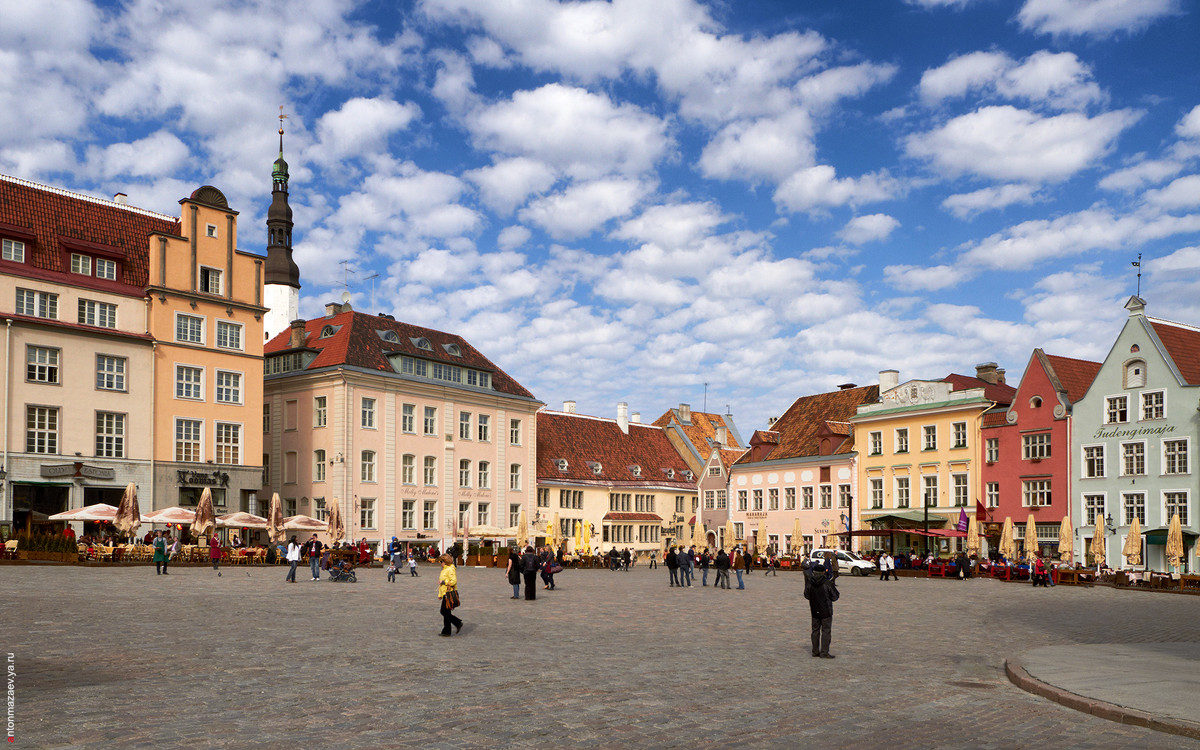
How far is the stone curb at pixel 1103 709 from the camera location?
35.4ft

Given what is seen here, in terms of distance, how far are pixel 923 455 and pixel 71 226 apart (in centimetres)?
4850

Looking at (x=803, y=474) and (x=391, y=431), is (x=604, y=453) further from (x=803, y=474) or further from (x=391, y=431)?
(x=391, y=431)

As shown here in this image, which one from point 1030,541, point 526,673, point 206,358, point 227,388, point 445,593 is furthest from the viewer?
point 227,388

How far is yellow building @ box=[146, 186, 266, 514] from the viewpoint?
177ft

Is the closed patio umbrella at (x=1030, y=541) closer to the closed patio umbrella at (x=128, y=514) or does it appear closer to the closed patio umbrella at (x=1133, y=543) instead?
the closed patio umbrella at (x=1133, y=543)

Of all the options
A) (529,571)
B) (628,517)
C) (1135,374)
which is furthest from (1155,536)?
(628,517)

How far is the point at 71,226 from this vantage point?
53000mm

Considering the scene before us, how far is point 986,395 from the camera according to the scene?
206 feet

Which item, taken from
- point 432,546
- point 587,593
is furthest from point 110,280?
point 587,593

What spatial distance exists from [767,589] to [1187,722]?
2860 centimetres

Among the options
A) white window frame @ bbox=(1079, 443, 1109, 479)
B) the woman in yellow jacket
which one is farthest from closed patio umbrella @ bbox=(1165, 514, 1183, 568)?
the woman in yellow jacket

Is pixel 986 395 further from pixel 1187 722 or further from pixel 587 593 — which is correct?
pixel 1187 722

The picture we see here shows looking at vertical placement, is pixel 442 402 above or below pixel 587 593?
above

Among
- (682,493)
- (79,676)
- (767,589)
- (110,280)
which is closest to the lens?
(79,676)
